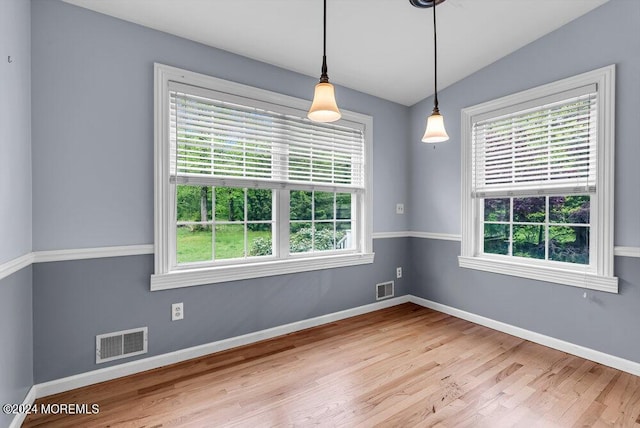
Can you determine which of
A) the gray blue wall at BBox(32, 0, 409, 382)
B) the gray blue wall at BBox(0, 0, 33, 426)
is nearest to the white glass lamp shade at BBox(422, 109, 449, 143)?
the gray blue wall at BBox(32, 0, 409, 382)

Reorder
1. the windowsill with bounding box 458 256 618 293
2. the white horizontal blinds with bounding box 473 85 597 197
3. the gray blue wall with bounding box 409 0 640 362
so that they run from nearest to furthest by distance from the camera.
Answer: the gray blue wall with bounding box 409 0 640 362, the windowsill with bounding box 458 256 618 293, the white horizontal blinds with bounding box 473 85 597 197

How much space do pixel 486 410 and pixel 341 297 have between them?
174cm

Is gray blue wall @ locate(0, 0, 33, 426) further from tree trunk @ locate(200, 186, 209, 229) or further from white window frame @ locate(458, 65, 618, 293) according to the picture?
white window frame @ locate(458, 65, 618, 293)

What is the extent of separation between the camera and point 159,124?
2410 millimetres

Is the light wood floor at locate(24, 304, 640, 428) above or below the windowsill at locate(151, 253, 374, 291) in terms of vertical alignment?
below

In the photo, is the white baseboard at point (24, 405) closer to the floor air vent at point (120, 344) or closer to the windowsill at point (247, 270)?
the floor air vent at point (120, 344)

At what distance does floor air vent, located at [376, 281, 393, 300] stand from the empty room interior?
0.79 ft

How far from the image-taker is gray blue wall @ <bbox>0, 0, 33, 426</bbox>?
1.63 m

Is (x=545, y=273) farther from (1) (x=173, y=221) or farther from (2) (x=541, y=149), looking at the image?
(1) (x=173, y=221)

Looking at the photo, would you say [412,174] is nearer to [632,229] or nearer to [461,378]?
[632,229]

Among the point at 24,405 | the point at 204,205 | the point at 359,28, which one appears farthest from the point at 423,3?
the point at 24,405

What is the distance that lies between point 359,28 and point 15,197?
257 centimetres

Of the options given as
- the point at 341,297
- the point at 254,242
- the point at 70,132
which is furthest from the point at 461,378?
the point at 70,132

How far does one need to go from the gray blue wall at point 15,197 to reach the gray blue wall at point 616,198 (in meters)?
3.58
